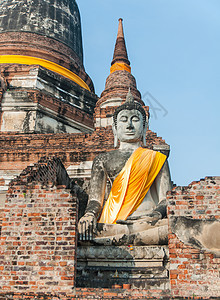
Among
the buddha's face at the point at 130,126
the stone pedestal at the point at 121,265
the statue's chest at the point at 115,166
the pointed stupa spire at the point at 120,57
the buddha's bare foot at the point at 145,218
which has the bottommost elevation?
the stone pedestal at the point at 121,265

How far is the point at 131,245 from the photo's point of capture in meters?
5.96

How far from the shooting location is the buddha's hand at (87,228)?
6233mm

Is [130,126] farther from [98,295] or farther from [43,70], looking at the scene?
[43,70]

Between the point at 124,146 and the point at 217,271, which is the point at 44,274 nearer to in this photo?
the point at 217,271

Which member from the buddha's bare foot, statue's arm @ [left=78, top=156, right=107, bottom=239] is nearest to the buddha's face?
statue's arm @ [left=78, top=156, right=107, bottom=239]

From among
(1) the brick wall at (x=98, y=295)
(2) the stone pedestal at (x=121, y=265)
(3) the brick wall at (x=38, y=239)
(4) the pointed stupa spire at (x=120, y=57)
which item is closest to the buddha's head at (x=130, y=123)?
(2) the stone pedestal at (x=121, y=265)

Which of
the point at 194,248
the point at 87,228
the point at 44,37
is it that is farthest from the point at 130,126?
the point at 44,37

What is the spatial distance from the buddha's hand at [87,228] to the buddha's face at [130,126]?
229 cm

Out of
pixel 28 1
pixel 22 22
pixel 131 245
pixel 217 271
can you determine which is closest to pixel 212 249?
pixel 217 271

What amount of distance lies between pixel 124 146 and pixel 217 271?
14.1 feet

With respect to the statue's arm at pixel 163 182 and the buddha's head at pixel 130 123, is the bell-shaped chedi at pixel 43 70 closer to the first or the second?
the buddha's head at pixel 130 123

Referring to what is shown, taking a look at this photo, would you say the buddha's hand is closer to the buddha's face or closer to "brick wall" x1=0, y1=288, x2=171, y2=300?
"brick wall" x1=0, y1=288, x2=171, y2=300

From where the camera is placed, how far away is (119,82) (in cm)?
1591

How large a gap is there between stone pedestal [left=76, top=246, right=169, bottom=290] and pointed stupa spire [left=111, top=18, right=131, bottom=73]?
40.3 ft
